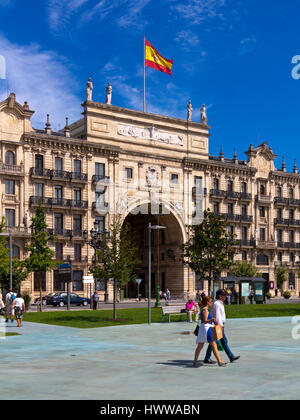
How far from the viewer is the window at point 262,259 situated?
8081 centimetres

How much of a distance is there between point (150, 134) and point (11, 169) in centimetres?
1879

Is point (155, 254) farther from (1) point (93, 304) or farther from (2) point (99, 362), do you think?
(2) point (99, 362)

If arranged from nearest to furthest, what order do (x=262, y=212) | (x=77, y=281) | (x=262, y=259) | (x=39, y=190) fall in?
1. (x=39, y=190)
2. (x=77, y=281)
3. (x=262, y=259)
4. (x=262, y=212)

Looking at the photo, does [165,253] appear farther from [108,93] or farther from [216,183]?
[108,93]

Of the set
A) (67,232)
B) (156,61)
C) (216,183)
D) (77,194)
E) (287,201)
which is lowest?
(67,232)

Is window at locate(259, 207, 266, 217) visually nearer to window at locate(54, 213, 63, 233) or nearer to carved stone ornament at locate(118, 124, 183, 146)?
carved stone ornament at locate(118, 124, 183, 146)

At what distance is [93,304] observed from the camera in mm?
46031

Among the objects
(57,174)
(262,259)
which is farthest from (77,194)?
(262,259)

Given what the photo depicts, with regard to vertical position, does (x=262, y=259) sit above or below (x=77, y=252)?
below

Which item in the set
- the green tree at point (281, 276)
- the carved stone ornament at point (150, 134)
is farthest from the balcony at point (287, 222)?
the carved stone ornament at point (150, 134)

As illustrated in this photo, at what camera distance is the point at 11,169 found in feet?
198
